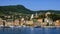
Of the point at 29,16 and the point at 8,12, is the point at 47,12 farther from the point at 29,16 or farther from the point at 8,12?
the point at 8,12

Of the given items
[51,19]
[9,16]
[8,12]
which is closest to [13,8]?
[8,12]

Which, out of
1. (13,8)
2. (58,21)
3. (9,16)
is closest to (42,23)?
(58,21)

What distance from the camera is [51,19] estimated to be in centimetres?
11088

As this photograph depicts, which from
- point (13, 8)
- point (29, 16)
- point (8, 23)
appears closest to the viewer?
point (8, 23)

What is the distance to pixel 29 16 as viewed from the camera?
381 feet

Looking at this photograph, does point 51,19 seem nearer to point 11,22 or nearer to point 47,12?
point 47,12

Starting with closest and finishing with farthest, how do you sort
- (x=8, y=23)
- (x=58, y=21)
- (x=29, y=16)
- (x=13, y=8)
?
(x=8, y=23) < (x=58, y=21) < (x=29, y=16) < (x=13, y=8)

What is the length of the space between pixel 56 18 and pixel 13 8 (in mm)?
24994

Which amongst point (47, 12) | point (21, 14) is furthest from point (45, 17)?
point (21, 14)

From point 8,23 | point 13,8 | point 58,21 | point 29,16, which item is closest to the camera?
point 8,23

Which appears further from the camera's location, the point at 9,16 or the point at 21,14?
the point at 21,14

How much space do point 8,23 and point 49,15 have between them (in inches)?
945

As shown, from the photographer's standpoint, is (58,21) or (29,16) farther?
(29,16)

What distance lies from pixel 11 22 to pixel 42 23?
12.1 m
